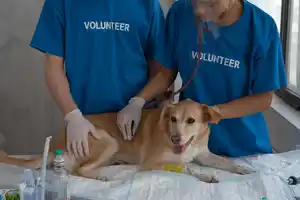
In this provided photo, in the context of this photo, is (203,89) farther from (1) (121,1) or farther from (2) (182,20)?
(1) (121,1)

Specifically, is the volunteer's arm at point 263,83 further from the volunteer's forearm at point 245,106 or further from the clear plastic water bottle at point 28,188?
the clear plastic water bottle at point 28,188

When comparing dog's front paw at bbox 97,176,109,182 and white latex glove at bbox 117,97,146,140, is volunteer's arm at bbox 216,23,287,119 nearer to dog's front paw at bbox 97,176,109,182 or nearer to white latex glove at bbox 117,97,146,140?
white latex glove at bbox 117,97,146,140

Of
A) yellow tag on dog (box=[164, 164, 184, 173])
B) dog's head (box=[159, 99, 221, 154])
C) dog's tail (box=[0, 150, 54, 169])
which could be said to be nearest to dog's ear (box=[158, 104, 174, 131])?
dog's head (box=[159, 99, 221, 154])

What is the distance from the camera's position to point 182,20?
53.8 inches

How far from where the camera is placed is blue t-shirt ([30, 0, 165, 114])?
140 centimetres

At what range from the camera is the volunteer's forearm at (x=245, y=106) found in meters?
1.28

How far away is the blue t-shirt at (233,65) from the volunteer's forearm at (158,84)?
3 centimetres

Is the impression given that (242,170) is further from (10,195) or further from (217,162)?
(10,195)

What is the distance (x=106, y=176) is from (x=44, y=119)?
1181mm

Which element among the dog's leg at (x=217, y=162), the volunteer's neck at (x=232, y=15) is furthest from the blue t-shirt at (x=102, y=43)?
the dog's leg at (x=217, y=162)

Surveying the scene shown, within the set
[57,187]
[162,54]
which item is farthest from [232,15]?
[57,187]

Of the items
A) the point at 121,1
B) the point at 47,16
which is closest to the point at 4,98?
the point at 47,16

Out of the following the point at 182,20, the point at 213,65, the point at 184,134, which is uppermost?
the point at 182,20

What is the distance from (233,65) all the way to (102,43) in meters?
0.44
